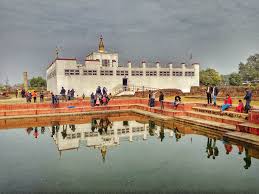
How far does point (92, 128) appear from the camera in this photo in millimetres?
16656

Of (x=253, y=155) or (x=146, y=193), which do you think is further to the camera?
(x=253, y=155)

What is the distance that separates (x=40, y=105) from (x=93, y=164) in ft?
49.8

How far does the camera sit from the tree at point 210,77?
8399cm

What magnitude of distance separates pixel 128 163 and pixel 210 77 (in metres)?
80.5

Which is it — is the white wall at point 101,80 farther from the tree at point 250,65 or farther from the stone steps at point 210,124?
the tree at point 250,65

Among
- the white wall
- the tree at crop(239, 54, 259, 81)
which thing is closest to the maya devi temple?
the white wall

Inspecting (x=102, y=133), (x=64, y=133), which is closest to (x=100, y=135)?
(x=102, y=133)

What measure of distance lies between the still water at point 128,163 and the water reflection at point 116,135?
0.13ft

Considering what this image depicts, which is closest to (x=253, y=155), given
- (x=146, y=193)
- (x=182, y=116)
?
(x=146, y=193)

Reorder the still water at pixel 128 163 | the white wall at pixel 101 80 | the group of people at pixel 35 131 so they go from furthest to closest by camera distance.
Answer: the white wall at pixel 101 80
the group of people at pixel 35 131
the still water at pixel 128 163

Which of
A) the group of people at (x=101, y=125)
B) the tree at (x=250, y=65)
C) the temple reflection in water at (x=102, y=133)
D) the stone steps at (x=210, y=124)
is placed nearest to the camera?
the temple reflection in water at (x=102, y=133)

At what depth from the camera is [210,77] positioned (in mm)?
85188

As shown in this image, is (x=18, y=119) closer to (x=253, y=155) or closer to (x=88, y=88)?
(x=253, y=155)

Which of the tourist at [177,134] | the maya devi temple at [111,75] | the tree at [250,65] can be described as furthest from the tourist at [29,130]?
the tree at [250,65]
